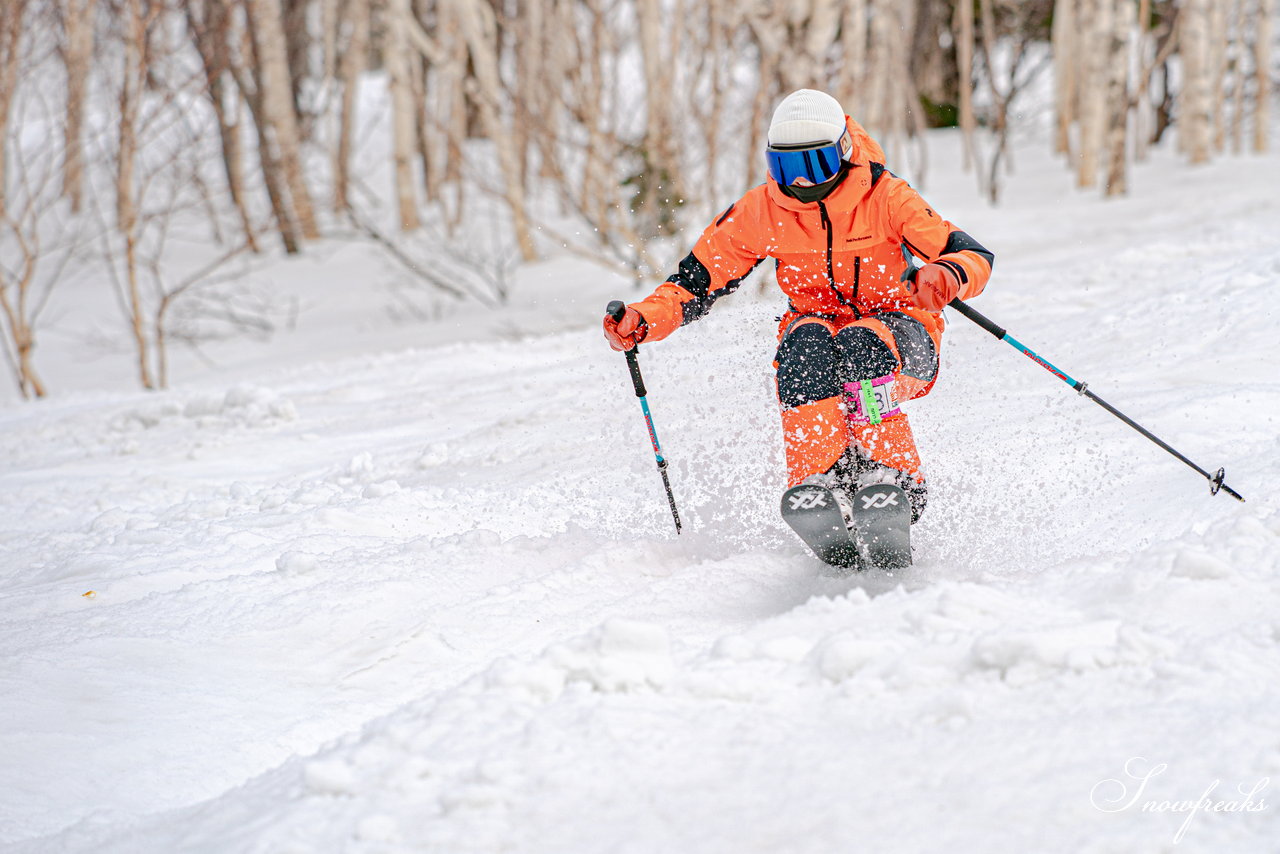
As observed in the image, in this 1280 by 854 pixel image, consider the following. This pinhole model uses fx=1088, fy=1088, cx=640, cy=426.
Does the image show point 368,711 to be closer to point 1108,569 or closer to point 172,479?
point 1108,569

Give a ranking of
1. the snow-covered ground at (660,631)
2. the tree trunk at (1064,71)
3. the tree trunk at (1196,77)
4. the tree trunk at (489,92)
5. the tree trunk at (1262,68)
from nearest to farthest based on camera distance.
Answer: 1. the snow-covered ground at (660,631)
2. the tree trunk at (489,92)
3. the tree trunk at (1196,77)
4. the tree trunk at (1262,68)
5. the tree trunk at (1064,71)

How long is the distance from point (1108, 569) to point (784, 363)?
1.07 meters

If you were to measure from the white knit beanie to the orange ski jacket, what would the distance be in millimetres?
104

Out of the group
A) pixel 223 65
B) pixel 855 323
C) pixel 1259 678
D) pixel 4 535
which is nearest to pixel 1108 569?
pixel 1259 678

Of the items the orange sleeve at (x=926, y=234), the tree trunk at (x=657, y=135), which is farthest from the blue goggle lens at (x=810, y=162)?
the tree trunk at (x=657, y=135)

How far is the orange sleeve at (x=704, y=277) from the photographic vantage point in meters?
3.33

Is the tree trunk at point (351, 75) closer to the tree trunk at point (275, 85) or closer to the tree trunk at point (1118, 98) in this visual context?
the tree trunk at point (275, 85)

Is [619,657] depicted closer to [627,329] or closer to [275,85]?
[627,329]

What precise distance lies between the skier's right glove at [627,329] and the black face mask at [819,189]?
60 centimetres

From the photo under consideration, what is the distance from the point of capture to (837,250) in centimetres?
313

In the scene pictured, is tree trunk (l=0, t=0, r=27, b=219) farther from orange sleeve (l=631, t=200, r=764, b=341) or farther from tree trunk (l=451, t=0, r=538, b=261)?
orange sleeve (l=631, t=200, r=764, b=341)

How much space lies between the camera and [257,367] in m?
11.2

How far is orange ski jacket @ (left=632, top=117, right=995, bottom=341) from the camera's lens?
120 inches

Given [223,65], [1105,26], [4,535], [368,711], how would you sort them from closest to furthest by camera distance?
[368,711]
[4,535]
[223,65]
[1105,26]
